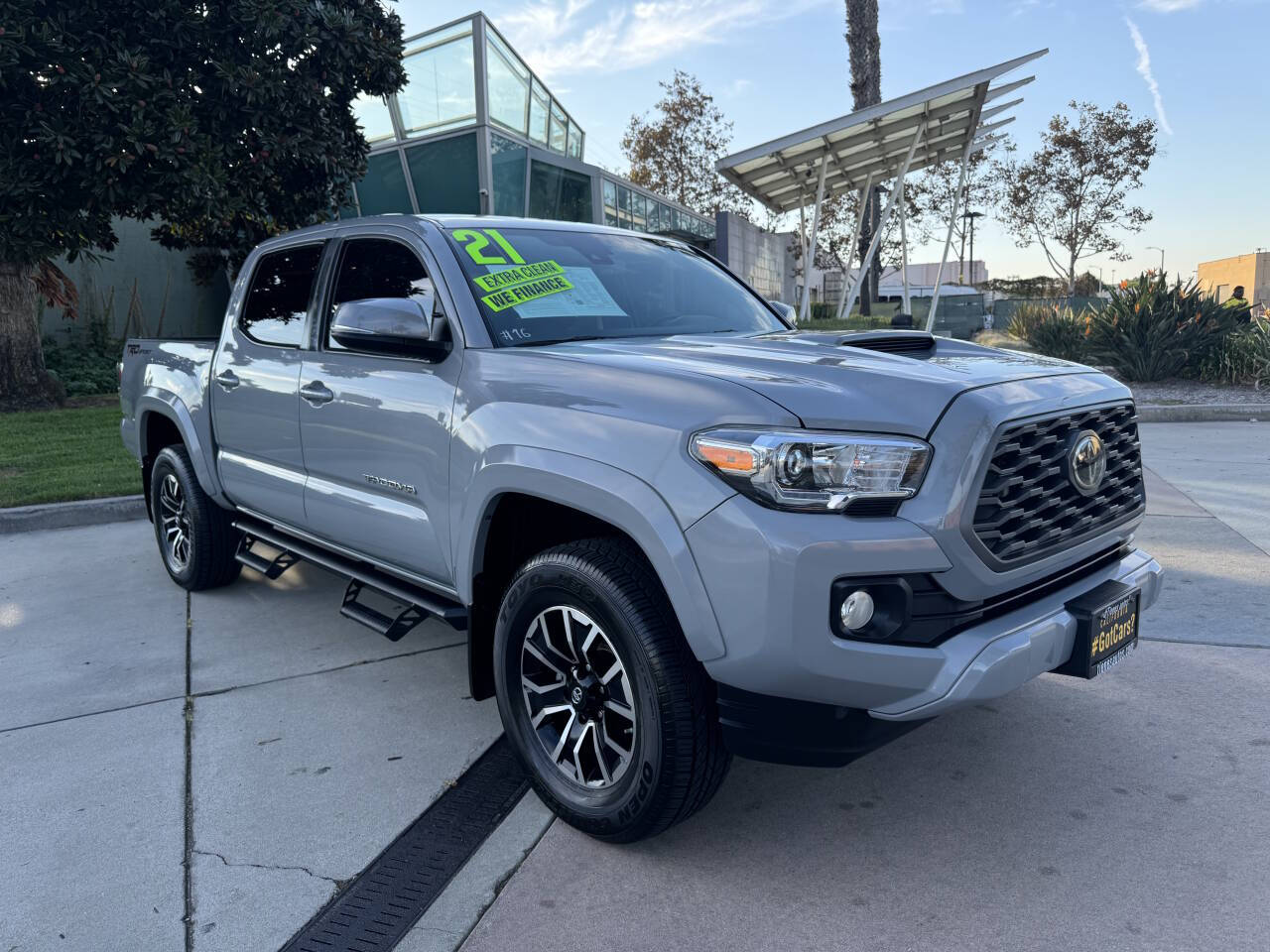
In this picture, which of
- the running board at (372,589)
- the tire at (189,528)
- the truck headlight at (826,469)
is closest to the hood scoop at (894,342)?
the truck headlight at (826,469)

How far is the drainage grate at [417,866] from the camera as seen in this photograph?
96.7 inches

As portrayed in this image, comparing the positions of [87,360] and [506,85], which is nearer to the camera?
[87,360]

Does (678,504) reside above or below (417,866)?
above

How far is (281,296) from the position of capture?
14.8ft

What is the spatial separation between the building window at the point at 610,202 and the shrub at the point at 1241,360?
12.0m

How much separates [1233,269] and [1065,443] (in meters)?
74.5

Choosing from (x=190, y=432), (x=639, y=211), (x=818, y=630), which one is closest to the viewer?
(x=818, y=630)

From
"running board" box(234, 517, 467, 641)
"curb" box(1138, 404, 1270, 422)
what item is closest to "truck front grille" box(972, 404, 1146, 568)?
"running board" box(234, 517, 467, 641)

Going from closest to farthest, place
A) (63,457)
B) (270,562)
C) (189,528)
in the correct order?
(270,562), (189,528), (63,457)

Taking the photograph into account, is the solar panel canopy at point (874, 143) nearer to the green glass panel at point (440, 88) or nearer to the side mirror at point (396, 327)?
the green glass panel at point (440, 88)

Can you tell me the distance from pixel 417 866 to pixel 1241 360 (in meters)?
13.9

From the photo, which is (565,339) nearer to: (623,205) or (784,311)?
(784,311)

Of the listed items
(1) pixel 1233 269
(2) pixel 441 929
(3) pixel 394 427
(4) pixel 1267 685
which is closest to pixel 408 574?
(3) pixel 394 427

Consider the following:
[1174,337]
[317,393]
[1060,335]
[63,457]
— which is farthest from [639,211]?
[317,393]
